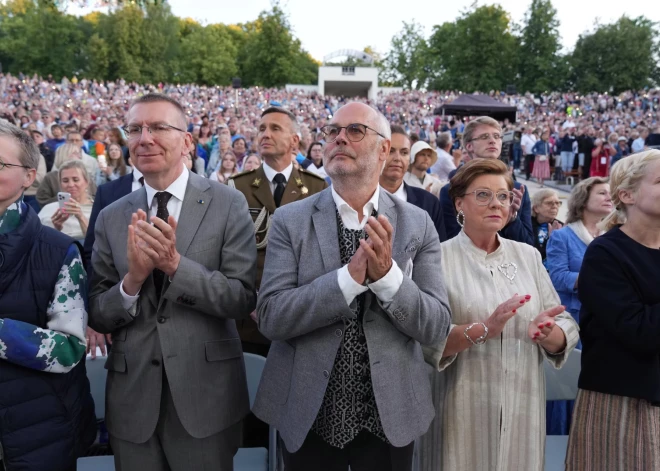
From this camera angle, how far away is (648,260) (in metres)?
2.22

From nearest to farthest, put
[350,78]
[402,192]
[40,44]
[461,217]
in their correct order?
[461,217] → [402,192] → [350,78] → [40,44]

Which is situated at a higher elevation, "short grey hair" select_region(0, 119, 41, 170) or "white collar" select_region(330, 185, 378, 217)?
"short grey hair" select_region(0, 119, 41, 170)

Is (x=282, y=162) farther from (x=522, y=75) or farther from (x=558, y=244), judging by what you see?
(x=522, y=75)

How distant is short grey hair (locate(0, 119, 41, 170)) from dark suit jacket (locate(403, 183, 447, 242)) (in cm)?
243

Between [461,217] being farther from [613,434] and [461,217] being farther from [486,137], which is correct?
[486,137]

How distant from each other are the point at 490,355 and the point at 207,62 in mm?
58396

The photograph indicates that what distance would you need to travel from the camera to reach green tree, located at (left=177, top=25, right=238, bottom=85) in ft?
186

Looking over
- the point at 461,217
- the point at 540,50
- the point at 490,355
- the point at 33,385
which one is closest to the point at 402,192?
the point at 461,217

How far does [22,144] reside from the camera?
2.10 meters

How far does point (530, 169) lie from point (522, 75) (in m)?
41.5

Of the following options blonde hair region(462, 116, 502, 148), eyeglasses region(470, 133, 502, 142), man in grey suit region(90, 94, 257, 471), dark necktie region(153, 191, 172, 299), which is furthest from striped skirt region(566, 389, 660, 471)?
blonde hair region(462, 116, 502, 148)

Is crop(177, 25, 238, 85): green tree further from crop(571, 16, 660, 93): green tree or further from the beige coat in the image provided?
the beige coat

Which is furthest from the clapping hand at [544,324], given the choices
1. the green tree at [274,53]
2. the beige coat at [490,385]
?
the green tree at [274,53]

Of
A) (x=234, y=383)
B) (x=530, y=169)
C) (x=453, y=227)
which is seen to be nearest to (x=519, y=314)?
(x=234, y=383)
